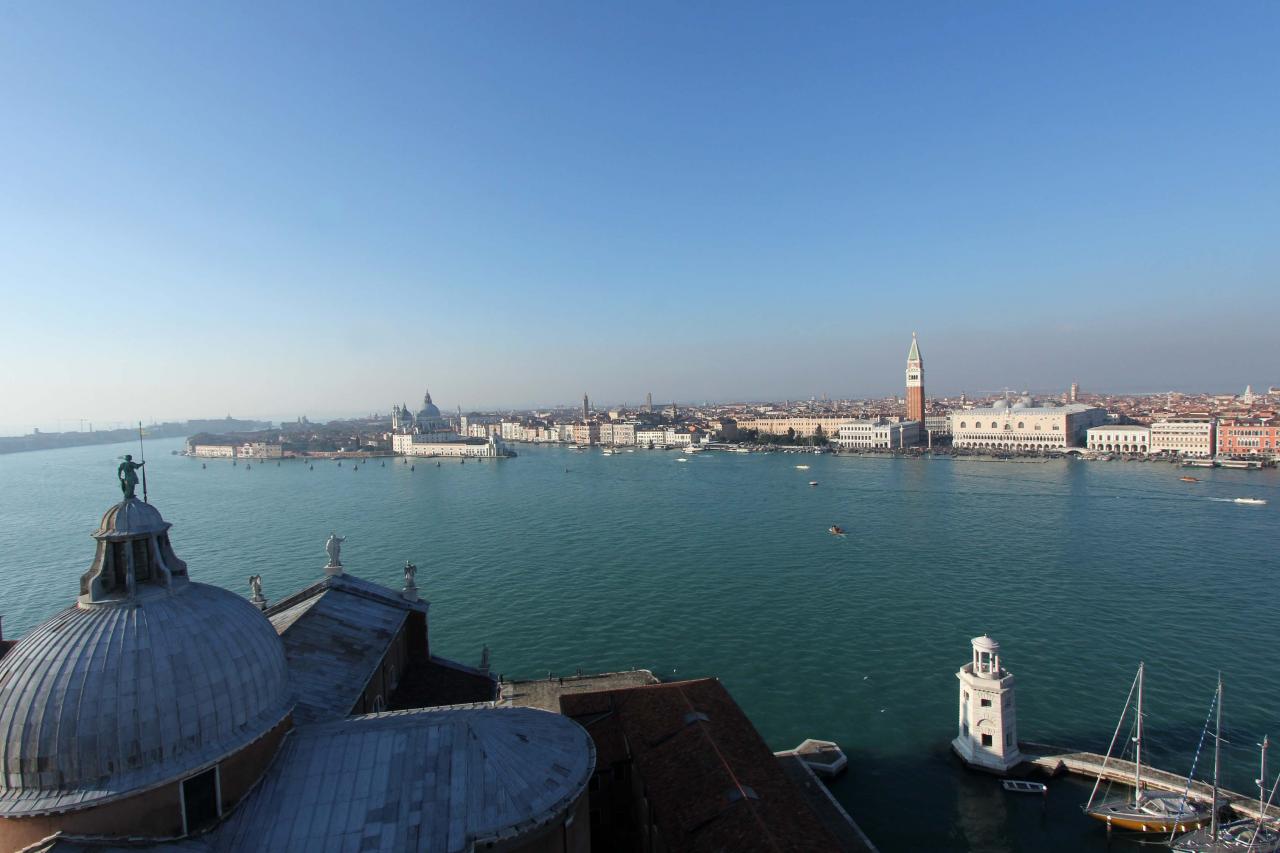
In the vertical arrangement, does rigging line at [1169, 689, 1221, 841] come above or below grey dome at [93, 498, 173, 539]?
below

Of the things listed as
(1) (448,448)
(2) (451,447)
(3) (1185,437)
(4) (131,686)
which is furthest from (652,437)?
(4) (131,686)

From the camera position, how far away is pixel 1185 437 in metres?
50.9

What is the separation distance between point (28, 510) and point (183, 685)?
46.2 m

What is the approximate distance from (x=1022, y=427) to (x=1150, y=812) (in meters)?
59.1

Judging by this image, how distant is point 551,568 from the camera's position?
801 inches

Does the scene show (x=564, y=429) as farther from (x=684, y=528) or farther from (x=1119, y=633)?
(x=1119, y=633)

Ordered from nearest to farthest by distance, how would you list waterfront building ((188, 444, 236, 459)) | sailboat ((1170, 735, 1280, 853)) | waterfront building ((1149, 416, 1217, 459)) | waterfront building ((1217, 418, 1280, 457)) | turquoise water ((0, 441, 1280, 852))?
sailboat ((1170, 735, 1280, 853))
turquoise water ((0, 441, 1280, 852))
waterfront building ((1217, 418, 1280, 457))
waterfront building ((1149, 416, 1217, 459))
waterfront building ((188, 444, 236, 459))

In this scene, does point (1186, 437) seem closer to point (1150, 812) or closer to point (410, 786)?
point (1150, 812)

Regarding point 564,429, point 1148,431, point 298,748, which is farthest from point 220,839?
point 564,429

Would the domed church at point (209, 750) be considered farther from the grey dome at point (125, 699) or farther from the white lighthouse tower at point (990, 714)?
the white lighthouse tower at point (990, 714)

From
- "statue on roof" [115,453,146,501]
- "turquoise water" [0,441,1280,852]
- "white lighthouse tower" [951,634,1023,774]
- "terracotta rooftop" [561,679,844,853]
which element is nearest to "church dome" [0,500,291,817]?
"statue on roof" [115,453,146,501]

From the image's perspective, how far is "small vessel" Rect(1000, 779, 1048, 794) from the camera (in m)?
8.69

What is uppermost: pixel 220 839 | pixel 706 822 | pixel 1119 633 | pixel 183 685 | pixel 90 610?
pixel 90 610

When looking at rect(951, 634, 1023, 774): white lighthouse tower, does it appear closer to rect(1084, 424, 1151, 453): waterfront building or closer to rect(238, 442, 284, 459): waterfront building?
rect(1084, 424, 1151, 453): waterfront building
